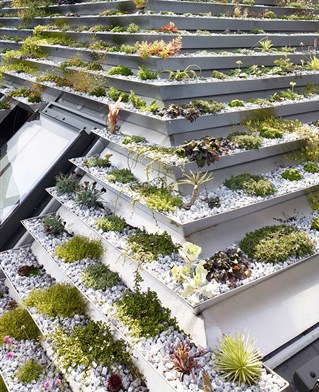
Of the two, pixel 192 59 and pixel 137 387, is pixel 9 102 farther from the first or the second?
pixel 137 387

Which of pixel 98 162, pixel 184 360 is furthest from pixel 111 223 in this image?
pixel 184 360

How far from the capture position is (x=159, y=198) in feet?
16.0

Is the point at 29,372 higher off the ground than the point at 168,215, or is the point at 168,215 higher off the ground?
the point at 168,215

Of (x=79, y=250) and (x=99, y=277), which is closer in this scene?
(x=99, y=277)

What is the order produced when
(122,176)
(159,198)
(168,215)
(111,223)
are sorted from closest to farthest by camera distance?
(168,215) → (159,198) → (111,223) → (122,176)

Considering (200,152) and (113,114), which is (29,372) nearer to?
(200,152)

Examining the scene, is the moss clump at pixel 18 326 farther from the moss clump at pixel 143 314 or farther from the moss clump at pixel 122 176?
the moss clump at pixel 122 176

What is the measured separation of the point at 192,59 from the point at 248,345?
16.4 feet

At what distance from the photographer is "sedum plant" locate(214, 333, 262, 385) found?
354cm

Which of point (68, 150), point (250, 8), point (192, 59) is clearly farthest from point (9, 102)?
point (250, 8)

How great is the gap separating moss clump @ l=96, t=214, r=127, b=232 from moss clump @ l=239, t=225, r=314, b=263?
1.73 metres

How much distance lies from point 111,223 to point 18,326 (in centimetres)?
215

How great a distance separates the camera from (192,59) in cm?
659

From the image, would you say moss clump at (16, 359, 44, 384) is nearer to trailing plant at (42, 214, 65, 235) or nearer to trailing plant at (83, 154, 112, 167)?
trailing plant at (42, 214, 65, 235)
